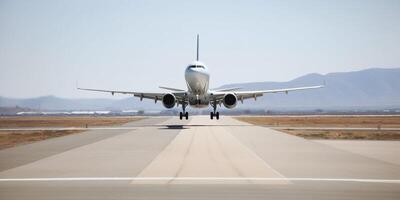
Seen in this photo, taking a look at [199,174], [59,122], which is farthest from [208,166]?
[59,122]

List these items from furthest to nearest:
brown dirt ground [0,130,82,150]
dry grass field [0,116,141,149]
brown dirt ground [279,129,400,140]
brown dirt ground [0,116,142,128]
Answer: brown dirt ground [0,116,142,128]
brown dirt ground [279,129,400,140]
dry grass field [0,116,141,149]
brown dirt ground [0,130,82,150]

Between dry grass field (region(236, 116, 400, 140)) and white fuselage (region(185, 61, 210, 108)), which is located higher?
white fuselage (region(185, 61, 210, 108))

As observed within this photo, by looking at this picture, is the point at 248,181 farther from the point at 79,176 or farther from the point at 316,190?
the point at 79,176

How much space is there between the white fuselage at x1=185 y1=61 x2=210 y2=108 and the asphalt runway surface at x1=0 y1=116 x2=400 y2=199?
2414cm

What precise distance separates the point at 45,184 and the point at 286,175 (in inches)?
297

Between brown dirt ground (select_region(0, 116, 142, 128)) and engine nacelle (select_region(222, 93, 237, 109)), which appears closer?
engine nacelle (select_region(222, 93, 237, 109))

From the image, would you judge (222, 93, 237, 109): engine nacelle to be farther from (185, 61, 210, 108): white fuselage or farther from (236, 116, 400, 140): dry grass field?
(236, 116, 400, 140): dry grass field

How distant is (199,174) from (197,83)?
3339cm

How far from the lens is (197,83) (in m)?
49.0

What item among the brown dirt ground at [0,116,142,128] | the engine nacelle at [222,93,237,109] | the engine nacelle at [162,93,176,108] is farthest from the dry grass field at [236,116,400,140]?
the brown dirt ground at [0,116,142,128]

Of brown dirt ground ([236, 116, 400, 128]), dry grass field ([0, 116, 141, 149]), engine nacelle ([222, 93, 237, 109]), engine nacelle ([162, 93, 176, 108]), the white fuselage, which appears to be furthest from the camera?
brown dirt ground ([236, 116, 400, 128])

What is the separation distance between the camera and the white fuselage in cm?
4894

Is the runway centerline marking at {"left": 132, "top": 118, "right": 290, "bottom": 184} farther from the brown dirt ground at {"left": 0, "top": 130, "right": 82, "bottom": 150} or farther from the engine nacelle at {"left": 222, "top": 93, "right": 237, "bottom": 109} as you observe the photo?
the engine nacelle at {"left": 222, "top": 93, "right": 237, "bottom": 109}

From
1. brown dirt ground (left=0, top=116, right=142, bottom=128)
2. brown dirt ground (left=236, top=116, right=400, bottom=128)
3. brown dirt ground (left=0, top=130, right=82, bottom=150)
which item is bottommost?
brown dirt ground (left=0, top=130, right=82, bottom=150)
